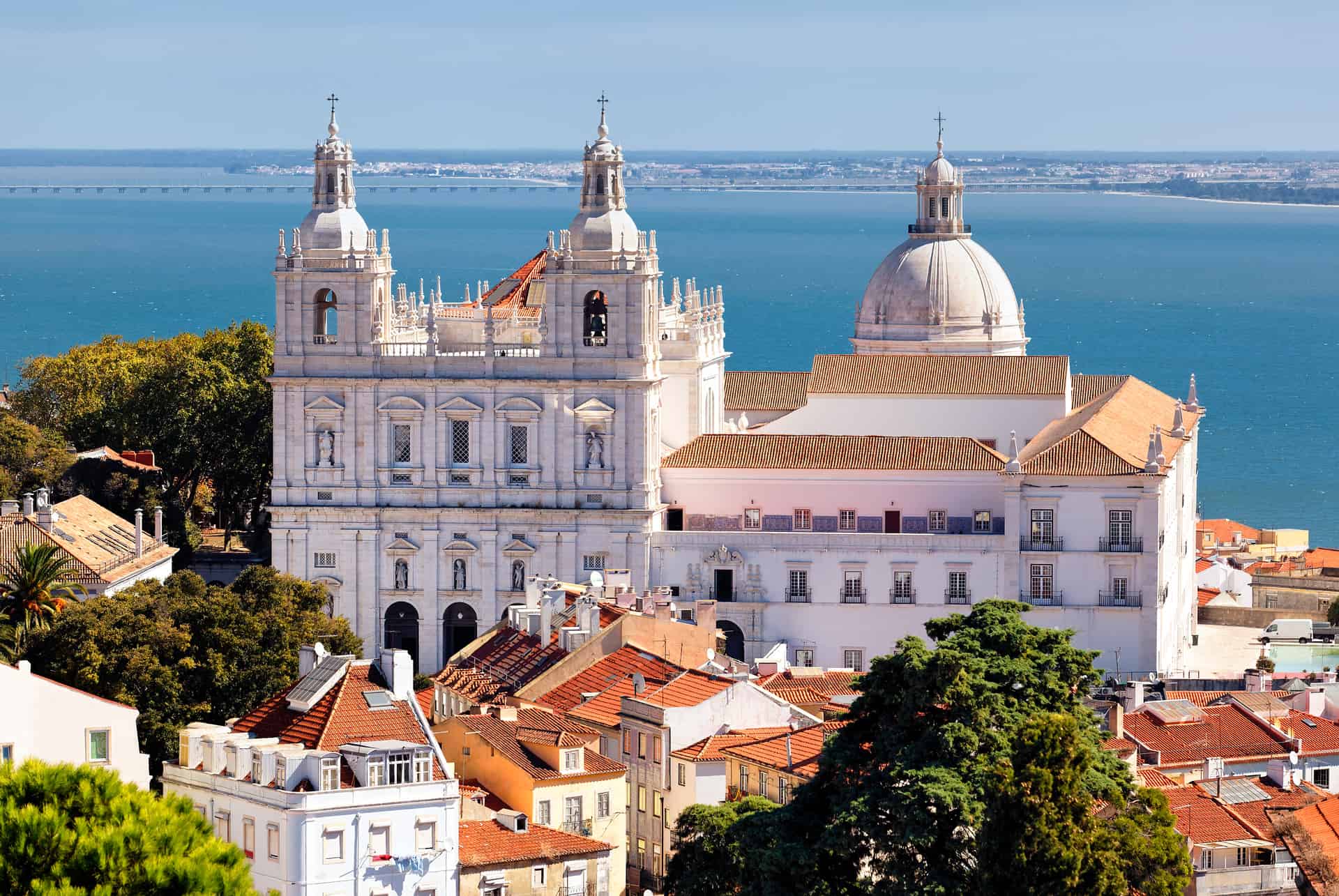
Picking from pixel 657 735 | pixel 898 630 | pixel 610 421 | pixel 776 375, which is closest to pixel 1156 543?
pixel 898 630

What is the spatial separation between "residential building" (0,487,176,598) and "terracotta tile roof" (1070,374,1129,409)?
2245 centimetres

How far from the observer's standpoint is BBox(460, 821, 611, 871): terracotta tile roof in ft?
152

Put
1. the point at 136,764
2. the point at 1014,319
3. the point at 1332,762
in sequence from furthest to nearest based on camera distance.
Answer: the point at 1014,319
the point at 1332,762
the point at 136,764

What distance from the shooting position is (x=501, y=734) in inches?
2029

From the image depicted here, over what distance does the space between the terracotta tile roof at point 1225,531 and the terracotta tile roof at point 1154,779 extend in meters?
47.9

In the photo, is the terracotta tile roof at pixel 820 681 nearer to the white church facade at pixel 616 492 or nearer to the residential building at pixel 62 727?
the white church facade at pixel 616 492

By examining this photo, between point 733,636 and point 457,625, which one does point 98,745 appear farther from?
point 457,625

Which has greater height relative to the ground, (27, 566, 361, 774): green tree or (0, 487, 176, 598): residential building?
(0, 487, 176, 598): residential building

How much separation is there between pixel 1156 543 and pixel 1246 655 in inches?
244

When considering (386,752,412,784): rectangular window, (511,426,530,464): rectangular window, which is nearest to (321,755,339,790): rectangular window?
(386,752,412,784): rectangular window

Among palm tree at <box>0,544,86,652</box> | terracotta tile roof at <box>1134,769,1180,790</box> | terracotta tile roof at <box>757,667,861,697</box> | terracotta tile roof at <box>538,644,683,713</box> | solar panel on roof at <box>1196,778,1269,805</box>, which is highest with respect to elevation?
palm tree at <box>0,544,86,652</box>

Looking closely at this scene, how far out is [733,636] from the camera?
243 feet

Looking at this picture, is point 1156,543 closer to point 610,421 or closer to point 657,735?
point 610,421

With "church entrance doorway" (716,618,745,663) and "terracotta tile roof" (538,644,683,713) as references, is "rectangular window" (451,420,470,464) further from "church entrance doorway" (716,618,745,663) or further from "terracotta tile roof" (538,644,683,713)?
"terracotta tile roof" (538,644,683,713)
